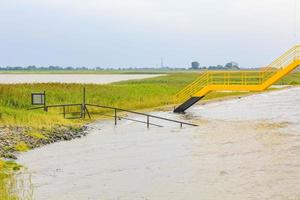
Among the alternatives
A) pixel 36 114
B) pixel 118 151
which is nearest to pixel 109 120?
pixel 36 114

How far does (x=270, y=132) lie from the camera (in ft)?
106

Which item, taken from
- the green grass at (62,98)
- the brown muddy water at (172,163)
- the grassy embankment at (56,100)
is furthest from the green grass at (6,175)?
the green grass at (62,98)

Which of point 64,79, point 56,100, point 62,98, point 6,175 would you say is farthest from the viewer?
point 64,79

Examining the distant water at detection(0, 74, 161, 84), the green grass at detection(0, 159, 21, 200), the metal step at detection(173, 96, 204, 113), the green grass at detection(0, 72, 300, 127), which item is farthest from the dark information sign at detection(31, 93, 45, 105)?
the distant water at detection(0, 74, 161, 84)

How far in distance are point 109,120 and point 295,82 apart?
68412mm

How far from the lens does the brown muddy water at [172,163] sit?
1767 centimetres

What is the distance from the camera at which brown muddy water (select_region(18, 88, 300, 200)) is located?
58.0 ft

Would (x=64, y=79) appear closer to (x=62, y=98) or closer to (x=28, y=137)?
(x=62, y=98)

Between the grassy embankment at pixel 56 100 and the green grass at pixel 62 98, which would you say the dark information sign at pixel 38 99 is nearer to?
the green grass at pixel 62 98

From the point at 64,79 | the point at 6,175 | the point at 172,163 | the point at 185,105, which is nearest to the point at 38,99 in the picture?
the point at 185,105

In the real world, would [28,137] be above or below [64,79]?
below

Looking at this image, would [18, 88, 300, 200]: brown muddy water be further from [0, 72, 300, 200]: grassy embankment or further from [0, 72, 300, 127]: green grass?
[0, 72, 300, 127]: green grass

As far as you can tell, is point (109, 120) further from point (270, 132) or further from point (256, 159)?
point (256, 159)

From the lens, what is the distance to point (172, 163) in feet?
74.5
